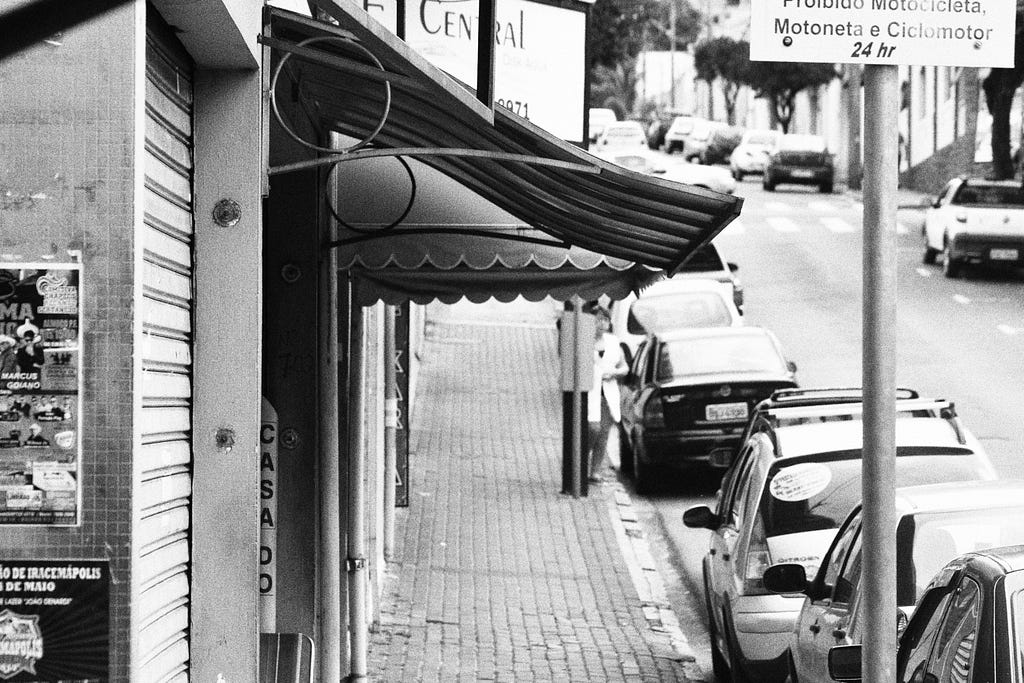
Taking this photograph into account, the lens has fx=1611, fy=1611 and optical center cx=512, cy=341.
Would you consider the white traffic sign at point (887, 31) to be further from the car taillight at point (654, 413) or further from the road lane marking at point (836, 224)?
the road lane marking at point (836, 224)

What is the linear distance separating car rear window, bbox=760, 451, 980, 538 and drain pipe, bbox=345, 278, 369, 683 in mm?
2394

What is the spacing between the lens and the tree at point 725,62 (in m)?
76.6

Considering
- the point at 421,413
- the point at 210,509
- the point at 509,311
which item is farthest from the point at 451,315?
the point at 210,509

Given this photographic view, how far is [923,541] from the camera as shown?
702cm

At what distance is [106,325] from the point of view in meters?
3.71

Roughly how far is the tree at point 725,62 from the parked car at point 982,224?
141 ft

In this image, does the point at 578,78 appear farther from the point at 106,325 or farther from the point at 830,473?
the point at 106,325

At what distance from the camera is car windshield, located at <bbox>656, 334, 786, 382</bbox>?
16.7 m

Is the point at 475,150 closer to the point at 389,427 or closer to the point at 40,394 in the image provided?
the point at 40,394

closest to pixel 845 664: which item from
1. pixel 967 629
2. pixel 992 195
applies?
pixel 967 629

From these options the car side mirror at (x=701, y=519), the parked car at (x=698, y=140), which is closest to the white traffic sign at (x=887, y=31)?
the car side mirror at (x=701, y=519)

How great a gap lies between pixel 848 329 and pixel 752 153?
31.6 metres

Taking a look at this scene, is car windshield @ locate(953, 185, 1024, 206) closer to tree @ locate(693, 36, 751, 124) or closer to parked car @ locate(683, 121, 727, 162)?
parked car @ locate(683, 121, 727, 162)

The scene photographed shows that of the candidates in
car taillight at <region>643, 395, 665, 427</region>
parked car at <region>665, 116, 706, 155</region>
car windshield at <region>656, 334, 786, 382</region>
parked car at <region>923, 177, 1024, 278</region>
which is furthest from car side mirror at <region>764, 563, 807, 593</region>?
parked car at <region>665, 116, 706, 155</region>
